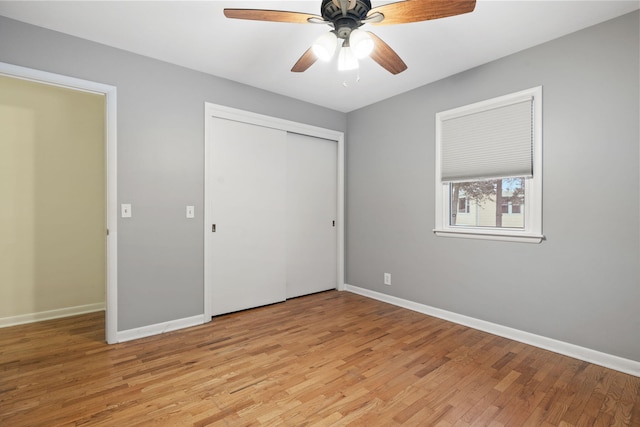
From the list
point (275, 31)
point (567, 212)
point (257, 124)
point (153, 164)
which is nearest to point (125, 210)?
point (153, 164)

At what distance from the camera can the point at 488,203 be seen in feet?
9.77

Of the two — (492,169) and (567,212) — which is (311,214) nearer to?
(492,169)

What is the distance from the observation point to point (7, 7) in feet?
6.88

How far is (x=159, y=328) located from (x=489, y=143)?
138 inches

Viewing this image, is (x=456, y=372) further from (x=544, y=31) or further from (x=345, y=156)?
(x=345, y=156)

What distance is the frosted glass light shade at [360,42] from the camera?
5.65ft

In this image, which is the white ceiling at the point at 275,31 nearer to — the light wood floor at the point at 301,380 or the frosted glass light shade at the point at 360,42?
the frosted glass light shade at the point at 360,42

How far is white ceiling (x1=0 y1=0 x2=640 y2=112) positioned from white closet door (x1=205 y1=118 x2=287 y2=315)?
2.24ft

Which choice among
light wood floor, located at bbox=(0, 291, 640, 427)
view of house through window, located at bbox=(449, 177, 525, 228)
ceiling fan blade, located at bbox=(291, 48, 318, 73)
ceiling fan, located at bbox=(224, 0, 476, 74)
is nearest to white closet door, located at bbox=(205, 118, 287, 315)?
light wood floor, located at bbox=(0, 291, 640, 427)

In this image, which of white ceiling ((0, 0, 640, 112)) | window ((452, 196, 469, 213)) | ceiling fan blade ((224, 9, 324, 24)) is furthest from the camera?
window ((452, 196, 469, 213))

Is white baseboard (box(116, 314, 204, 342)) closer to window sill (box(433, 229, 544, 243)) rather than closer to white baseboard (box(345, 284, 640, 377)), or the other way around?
white baseboard (box(345, 284, 640, 377))

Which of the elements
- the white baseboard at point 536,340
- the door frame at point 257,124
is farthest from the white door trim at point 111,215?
the white baseboard at point 536,340

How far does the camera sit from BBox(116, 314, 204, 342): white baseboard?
2.65 m

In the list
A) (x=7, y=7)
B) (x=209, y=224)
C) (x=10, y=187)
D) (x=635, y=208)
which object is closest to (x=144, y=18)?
(x=7, y=7)
